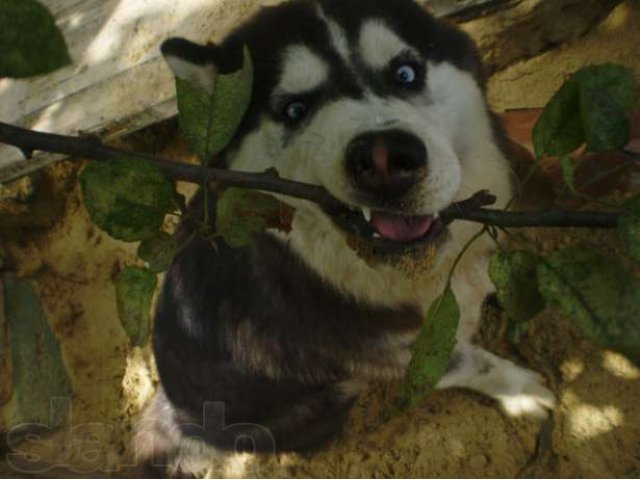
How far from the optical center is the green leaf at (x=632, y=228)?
38.5 inches

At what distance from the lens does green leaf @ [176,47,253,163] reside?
3.41 ft

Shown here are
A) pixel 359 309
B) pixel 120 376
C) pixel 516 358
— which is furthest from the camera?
pixel 120 376

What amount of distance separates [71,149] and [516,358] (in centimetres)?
277

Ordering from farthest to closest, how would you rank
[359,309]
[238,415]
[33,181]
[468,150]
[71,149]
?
[33,181]
[238,415]
[359,309]
[468,150]
[71,149]

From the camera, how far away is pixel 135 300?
1.04 meters

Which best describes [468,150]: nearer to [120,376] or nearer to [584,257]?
[584,257]

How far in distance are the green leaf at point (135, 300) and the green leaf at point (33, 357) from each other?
362cm

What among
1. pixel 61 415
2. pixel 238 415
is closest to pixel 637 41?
pixel 238 415

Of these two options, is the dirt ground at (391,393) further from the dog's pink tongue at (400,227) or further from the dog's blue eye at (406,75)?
the dog's pink tongue at (400,227)

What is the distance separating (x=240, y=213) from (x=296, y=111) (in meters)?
1.13

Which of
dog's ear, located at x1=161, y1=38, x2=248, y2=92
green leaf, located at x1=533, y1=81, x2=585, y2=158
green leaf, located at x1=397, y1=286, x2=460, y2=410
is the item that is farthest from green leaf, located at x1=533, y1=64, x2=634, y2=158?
dog's ear, located at x1=161, y1=38, x2=248, y2=92

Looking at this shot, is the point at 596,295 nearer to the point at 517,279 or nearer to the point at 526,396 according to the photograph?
the point at 517,279

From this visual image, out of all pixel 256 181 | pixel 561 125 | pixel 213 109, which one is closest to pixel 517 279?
pixel 561 125

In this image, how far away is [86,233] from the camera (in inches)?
172
